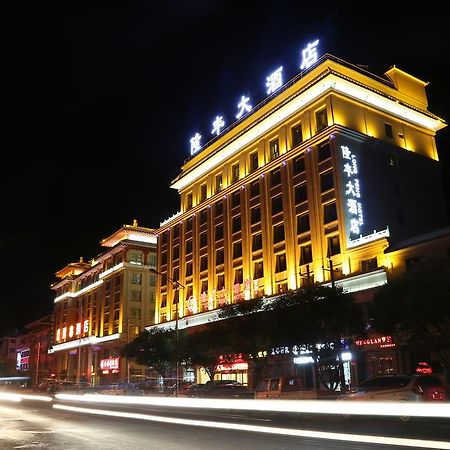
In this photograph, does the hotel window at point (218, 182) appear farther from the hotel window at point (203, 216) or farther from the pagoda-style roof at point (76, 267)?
the pagoda-style roof at point (76, 267)

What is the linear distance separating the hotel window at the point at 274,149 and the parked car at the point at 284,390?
119 feet

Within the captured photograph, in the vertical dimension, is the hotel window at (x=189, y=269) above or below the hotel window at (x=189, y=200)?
below

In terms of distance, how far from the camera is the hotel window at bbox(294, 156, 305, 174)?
2029 inches

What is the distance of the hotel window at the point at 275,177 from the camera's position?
2147 inches

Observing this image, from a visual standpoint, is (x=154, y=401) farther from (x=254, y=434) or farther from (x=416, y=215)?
(x=416, y=215)

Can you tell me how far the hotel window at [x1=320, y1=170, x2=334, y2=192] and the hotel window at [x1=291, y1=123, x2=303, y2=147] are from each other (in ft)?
22.6

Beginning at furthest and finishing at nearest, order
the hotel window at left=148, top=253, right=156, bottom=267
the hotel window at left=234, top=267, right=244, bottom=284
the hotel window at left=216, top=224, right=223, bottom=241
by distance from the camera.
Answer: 1. the hotel window at left=148, top=253, right=156, bottom=267
2. the hotel window at left=216, top=224, right=223, bottom=241
3. the hotel window at left=234, top=267, right=244, bottom=284

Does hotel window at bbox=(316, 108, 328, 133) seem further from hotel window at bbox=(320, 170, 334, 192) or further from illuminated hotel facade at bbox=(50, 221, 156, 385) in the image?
illuminated hotel facade at bbox=(50, 221, 156, 385)

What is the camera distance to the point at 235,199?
6112 centimetres

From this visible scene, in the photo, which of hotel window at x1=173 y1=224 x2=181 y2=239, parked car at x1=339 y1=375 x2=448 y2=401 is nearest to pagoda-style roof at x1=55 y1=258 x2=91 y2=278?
hotel window at x1=173 y1=224 x2=181 y2=239

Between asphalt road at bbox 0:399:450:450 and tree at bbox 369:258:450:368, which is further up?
tree at bbox 369:258:450:368

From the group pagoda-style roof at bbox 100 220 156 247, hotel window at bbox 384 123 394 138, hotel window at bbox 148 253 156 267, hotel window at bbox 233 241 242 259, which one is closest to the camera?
hotel window at bbox 384 123 394 138

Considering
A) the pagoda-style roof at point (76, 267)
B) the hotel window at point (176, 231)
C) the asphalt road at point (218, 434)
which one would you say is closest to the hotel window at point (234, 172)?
the hotel window at point (176, 231)

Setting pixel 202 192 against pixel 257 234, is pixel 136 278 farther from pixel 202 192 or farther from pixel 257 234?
pixel 257 234
